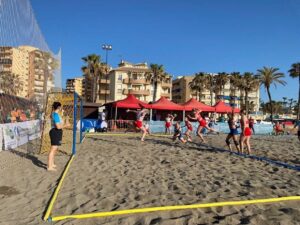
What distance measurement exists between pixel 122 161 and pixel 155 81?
49.4m

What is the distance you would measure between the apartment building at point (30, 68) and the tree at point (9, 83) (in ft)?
0.25

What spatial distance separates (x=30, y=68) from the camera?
11.2m

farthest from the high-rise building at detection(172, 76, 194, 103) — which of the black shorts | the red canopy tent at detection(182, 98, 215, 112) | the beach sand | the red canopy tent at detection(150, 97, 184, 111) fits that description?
the black shorts

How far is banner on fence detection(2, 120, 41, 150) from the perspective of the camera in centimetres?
1175

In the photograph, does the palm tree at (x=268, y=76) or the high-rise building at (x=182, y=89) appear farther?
the high-rise building at (x=182, y=89)

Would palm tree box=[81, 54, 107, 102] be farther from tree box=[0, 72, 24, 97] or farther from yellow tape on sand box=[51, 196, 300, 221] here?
yellow tape on sand box=[51, 196, 300, 221]

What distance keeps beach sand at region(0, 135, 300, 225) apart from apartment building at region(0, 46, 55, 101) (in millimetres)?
2478

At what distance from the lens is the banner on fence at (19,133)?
1175cm

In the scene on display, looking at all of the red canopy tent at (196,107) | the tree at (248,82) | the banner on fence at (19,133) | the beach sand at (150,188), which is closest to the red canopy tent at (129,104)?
the red canopy tent at (196,107)

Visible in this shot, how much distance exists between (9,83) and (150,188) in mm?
5142

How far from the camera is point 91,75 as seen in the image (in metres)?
56.0

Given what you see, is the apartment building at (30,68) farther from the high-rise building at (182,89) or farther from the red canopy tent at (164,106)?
the high-rise building at (182,89)

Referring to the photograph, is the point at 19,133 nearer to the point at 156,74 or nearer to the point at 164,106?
the point at 164,106

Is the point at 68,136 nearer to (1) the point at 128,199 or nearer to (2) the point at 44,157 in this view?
(2) the point at 44,157
